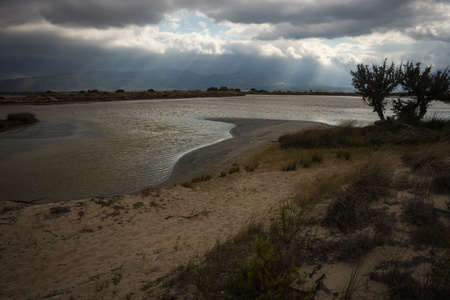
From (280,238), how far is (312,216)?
1127mm

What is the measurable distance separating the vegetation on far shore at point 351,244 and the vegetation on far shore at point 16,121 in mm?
27269

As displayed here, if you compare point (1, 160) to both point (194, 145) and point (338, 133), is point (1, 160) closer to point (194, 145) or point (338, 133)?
point (194, 145)

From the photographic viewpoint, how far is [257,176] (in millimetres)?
10008

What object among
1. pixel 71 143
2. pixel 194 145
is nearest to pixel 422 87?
pixel 194 145

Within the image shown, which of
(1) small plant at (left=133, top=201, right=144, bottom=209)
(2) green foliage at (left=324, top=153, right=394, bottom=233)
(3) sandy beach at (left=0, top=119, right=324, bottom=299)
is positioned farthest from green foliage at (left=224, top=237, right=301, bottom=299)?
(1) small plant at (left=133, top=201, right=144, bottom=209)

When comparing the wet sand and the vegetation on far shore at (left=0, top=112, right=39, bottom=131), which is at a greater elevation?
the vegetation on far shore at (left=0, top=112, right=39, bottom=131)

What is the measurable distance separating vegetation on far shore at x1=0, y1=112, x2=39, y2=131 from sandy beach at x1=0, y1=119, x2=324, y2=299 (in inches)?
832

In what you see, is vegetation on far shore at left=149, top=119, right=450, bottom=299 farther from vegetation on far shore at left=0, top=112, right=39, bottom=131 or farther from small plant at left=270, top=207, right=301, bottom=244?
vegetation on far shore at left=0, top=112, right=39, bottom=131

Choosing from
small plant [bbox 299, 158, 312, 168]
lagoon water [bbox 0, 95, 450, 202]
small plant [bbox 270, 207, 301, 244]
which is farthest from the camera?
small plant [bbox 299, 158, 312, 168]

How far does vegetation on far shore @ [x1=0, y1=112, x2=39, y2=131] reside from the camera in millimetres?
22700

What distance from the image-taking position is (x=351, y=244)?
3520 mm

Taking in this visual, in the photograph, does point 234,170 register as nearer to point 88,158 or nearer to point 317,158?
point 317,158

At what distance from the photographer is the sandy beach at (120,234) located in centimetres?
402

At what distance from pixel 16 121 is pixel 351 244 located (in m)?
30.9
